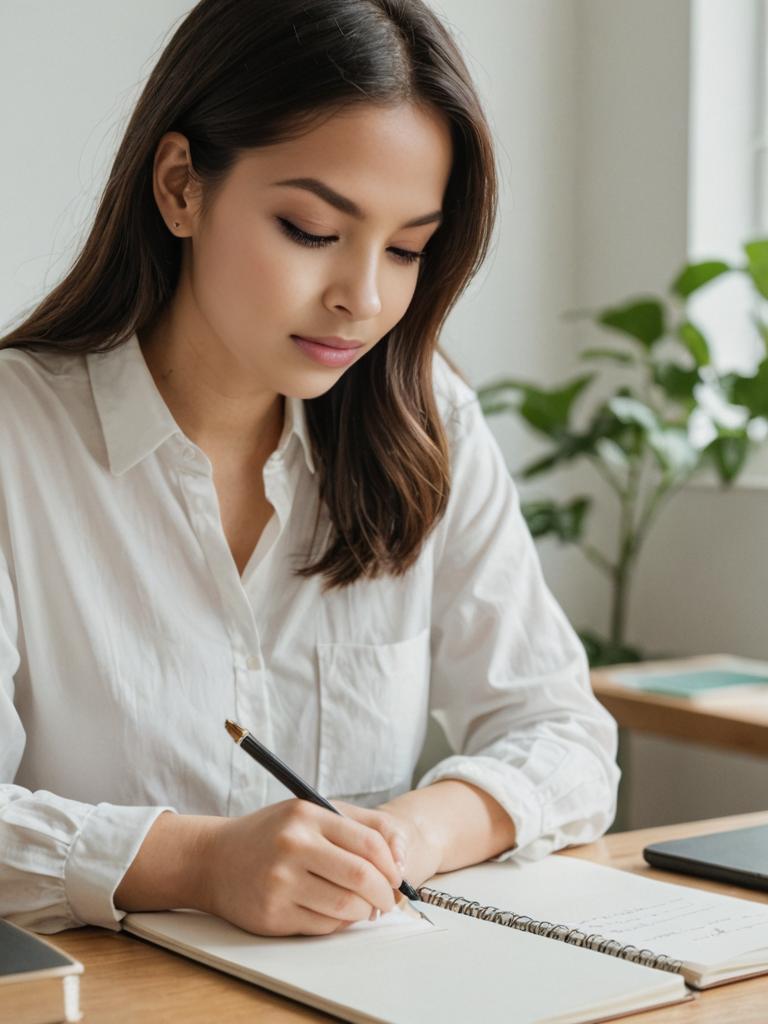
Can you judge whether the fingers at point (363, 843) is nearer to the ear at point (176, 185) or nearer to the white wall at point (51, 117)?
the ear at point (176, 185)

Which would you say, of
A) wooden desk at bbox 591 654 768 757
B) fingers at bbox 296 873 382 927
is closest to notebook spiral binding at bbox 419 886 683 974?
fingers at bbox 296 873 382 927

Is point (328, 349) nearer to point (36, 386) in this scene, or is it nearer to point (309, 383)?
point (309, 383)

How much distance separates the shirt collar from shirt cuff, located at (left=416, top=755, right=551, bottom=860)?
41cm

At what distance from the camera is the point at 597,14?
125 inches

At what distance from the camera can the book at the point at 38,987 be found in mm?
815

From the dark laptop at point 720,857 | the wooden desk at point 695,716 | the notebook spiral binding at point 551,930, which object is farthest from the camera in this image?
the wooden desk at point 695,716

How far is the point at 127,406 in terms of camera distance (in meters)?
1.38

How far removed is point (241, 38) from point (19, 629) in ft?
1.85

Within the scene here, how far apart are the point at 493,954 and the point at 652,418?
1864 mm

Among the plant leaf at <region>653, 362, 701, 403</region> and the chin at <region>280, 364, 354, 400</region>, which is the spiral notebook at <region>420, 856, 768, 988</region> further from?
the plant leaf at <region>653, 362, 701, 403</region>

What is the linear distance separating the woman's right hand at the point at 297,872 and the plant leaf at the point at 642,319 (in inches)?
75.0

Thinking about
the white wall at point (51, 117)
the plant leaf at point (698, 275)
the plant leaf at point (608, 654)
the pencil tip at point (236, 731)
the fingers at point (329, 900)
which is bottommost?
the plant leaf at point (608, 654)

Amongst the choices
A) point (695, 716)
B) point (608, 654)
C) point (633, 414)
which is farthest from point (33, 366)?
point (608, 654)

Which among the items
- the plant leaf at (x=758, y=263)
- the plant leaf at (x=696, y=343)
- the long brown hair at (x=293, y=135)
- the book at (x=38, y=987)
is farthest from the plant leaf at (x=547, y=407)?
the book at (x=38, y=987)
